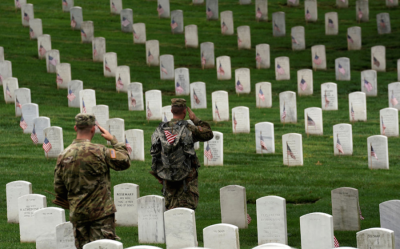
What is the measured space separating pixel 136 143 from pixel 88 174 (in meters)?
8.04

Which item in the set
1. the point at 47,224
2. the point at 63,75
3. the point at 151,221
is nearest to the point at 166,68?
the point at 63,75

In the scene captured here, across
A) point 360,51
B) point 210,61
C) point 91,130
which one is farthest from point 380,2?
point 91,130

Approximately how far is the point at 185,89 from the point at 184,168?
43.7ft

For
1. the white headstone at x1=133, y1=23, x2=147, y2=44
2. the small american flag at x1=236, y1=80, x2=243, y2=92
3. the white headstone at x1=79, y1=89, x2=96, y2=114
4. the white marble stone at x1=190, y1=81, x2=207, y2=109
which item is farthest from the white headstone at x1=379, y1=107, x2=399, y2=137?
the white headstone at x1=133, y1=23, x2=147, y2=44

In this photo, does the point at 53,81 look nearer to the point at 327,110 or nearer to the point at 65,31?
the point at 65,31

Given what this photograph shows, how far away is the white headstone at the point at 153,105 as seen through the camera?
19125mm

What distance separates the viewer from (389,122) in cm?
1708

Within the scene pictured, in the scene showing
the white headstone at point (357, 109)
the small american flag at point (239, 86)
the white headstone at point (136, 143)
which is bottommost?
the white headstone at point (136, 143)

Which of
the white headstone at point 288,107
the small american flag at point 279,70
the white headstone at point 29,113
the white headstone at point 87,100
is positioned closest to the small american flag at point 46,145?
the white headstone at point 29,113

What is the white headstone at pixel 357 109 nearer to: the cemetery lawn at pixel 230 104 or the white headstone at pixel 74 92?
the cemetery lawn at pixel 230 104

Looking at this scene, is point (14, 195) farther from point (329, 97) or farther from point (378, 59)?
point (378, 59)

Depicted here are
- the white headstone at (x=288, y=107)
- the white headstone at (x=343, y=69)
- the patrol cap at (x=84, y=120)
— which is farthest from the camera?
the white headstone at (x=343, y=69)

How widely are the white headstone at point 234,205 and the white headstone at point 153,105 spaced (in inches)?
339

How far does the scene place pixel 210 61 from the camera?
25.5m
